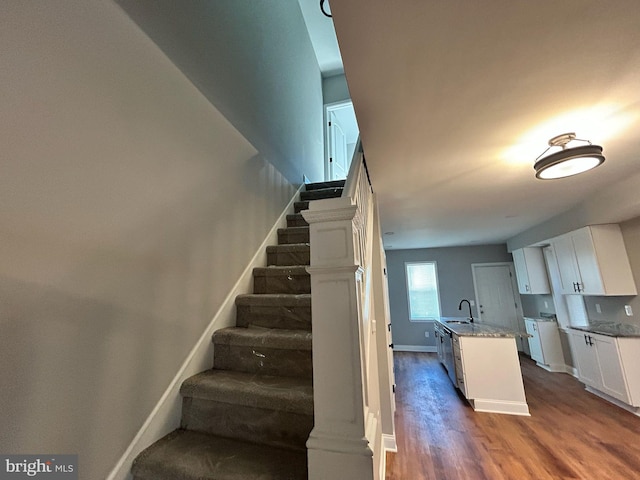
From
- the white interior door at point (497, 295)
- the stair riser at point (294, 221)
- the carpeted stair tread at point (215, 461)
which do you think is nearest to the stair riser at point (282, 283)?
the stair riser at point (294, 221)

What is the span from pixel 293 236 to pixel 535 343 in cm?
553

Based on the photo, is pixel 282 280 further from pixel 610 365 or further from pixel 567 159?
pixel 610 365

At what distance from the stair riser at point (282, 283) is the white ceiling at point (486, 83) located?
3.78ft

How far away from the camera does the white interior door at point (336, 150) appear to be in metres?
4.93

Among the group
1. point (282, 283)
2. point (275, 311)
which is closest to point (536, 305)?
point (282, 283)

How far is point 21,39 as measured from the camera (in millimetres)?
892

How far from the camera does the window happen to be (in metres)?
7.05

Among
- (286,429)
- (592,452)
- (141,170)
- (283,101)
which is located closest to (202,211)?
(141,170)

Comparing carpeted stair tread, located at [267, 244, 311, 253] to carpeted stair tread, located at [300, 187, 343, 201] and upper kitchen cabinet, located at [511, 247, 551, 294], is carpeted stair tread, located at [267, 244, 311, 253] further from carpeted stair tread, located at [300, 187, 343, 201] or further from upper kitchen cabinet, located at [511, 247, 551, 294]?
upper kitchen cabinet, located at [511, 247, 551, 294]

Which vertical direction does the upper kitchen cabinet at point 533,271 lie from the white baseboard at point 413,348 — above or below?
above

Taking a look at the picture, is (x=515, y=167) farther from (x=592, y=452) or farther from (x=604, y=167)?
(x=592, y=452)

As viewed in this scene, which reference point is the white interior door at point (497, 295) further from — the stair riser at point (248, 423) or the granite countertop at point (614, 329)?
the stair riser at point (248, 423)

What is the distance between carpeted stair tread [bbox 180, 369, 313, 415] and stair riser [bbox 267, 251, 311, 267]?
3.31ft

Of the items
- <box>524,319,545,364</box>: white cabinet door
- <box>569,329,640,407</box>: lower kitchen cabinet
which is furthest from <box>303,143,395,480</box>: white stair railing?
<box>524,319,545,364</box>: white cabinet door
